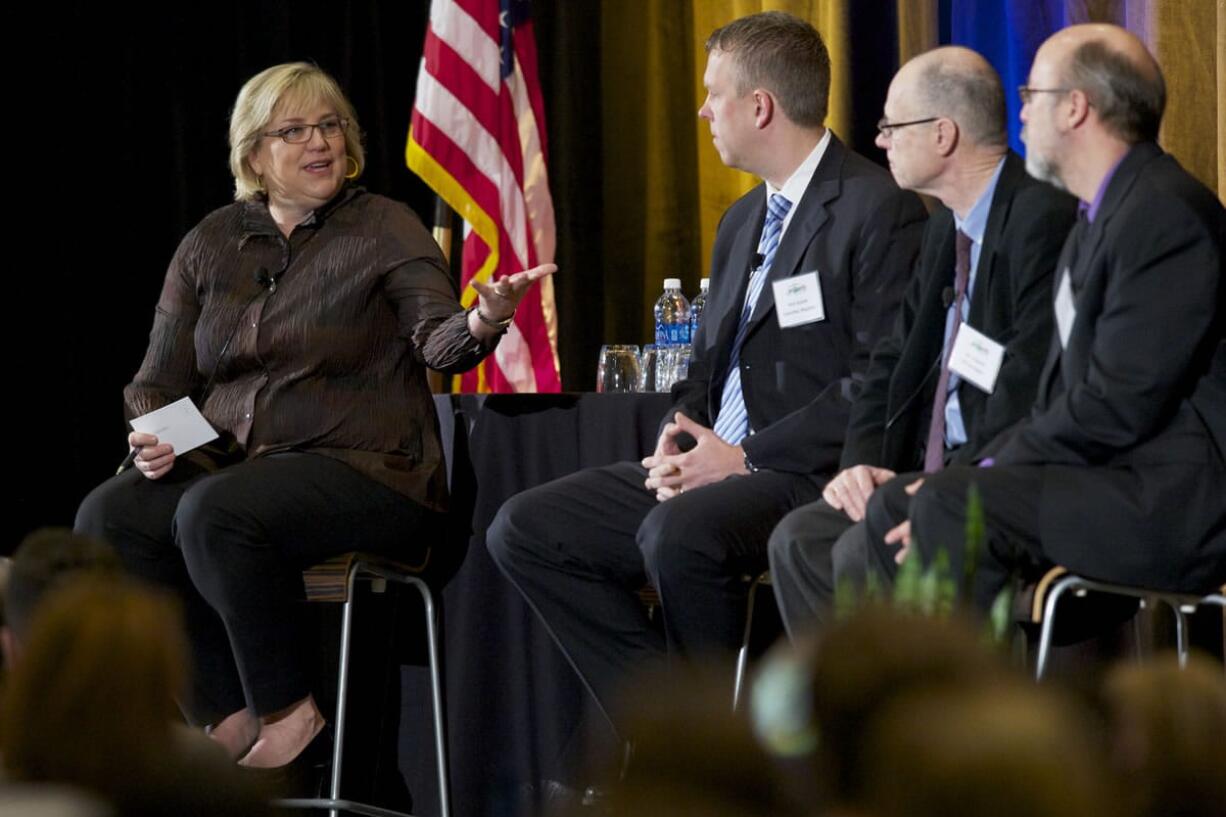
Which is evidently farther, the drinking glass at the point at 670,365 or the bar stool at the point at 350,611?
the drinking glass at the point at 670,365

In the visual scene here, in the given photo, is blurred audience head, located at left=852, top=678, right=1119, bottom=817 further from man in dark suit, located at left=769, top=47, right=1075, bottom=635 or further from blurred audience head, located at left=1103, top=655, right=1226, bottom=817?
man in dark suit, located at left=769, top=47, right=1075, bottom=635

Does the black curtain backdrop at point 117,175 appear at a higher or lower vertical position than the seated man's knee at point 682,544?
higher

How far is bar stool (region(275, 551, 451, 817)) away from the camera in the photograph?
3.15 meters

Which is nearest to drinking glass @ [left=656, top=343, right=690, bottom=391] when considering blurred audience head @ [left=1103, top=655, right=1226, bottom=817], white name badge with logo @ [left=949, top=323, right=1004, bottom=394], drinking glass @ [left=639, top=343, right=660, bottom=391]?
drinking glass @ [left=639, top=343, right=660, bottom=391]

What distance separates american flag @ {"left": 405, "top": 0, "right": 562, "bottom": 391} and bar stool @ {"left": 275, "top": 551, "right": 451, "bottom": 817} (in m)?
1.33

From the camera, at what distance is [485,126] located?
4688mm

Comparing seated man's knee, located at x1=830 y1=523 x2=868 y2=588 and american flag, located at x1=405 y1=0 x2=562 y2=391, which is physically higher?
american flag, located at x1=405 y1=0 x2=562 y2=391

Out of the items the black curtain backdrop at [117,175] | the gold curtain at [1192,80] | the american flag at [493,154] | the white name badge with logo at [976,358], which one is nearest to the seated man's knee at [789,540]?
the white name badge with logo at [976,358]

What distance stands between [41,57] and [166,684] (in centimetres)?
483

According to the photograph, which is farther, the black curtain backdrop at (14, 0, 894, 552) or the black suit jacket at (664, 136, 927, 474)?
the black curtain backdrop at (14, 0, 894, 552)

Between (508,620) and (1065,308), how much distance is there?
1570 mm

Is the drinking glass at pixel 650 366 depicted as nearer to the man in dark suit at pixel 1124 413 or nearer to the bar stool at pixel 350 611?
the bar stool at pixel 350 611

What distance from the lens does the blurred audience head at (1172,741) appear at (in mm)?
586

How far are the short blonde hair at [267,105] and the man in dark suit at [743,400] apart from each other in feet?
2.93
